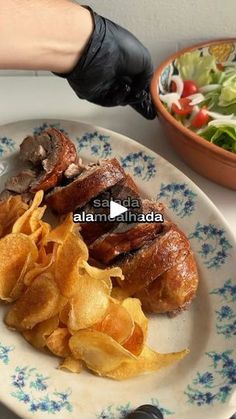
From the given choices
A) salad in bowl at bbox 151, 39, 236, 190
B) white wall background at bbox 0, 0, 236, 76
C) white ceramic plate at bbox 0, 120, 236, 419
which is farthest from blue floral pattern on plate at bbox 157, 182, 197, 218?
white wall background at bbox 0, 0, 236, 76

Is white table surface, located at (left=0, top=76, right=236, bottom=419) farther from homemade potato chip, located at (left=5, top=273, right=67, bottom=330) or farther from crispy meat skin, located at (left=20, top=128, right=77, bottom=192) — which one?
homemade potato chip, located at (left=5, top=273, right=67, bottom=330)

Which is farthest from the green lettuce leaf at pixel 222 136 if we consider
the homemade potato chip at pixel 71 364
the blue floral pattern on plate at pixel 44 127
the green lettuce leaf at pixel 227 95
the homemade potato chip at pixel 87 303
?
the homemade potato chip at pixel 71 364

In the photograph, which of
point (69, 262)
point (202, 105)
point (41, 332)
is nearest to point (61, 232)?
point (69, 262)

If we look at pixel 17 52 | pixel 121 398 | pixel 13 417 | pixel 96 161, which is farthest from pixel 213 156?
pixel 13 417

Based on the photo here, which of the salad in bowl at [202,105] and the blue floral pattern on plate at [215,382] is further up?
the salad in bowl at [202,105]

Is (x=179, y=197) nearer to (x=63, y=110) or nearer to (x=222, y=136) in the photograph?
(x=222, y=136)

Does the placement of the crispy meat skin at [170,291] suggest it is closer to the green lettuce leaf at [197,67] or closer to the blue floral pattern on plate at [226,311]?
the blue floral pattern on plate at [226,311]
